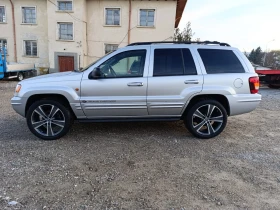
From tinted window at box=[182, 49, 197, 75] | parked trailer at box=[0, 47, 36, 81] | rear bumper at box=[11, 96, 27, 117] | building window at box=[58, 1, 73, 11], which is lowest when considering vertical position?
rear bumper at box=[11, 96, 27, 117]

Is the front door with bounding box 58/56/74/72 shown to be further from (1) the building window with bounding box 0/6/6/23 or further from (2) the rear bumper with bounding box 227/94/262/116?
(2) the rear bumper with bounding box 227/94/262/116

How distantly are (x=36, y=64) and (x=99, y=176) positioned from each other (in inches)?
754

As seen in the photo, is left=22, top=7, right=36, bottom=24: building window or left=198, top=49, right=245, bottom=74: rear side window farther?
left=22, top=7, right=36, bottom=24: building window

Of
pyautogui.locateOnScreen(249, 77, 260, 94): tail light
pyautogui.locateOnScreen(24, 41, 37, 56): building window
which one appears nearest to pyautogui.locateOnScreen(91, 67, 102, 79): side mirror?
pyautogui.locateOnScreen(249, 77, 260, 94): tail light

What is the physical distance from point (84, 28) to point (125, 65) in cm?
1547

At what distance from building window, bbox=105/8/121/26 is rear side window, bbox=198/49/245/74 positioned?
49.8ft

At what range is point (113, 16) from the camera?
18.0m

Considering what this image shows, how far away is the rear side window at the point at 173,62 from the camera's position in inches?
166

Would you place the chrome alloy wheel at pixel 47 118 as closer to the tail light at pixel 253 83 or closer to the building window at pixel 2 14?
the tail light at pixel 253 83

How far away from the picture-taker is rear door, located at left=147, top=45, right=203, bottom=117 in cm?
415

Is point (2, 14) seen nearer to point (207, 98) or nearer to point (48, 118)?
point (48, 118)

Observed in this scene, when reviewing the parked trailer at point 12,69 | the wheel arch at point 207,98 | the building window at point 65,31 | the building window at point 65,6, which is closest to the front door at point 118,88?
the wheel arch at point 207,98

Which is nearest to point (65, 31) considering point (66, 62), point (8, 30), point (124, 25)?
point (66, 62)

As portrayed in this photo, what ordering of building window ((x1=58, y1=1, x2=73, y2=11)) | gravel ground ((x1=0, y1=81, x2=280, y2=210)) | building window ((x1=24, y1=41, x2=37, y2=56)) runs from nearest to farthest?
gravel ground ((x1=0, y1=81, x2=280, y2=210)), building window ((x1=58, y1=1, x2=73, y2=11)), building window ((x1=24, y1=41, x2=37, y2=56))
